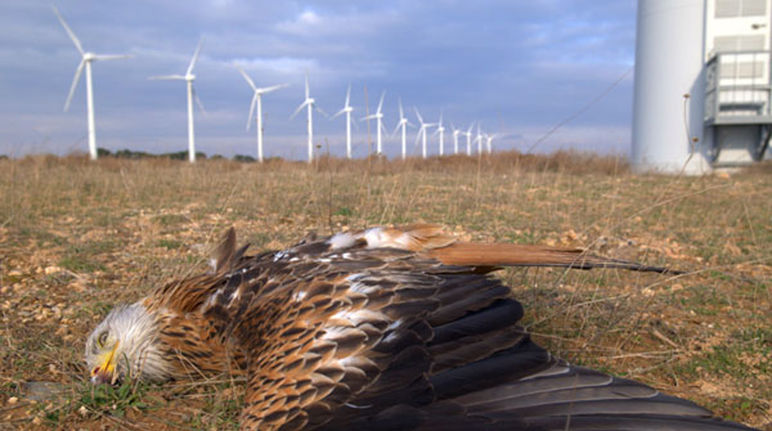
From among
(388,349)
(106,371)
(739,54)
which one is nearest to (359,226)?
(106,371)

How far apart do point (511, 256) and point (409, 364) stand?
100 centimetres

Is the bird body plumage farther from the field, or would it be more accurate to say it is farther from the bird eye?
the field

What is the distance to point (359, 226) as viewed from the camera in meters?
6.01

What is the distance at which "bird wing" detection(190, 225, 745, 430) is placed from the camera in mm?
1930

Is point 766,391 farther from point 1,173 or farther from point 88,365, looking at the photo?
point 1,173

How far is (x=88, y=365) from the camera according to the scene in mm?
2879

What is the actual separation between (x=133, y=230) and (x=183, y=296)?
175 inches

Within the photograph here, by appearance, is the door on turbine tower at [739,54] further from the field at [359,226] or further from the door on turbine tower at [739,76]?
the field at [359,226]

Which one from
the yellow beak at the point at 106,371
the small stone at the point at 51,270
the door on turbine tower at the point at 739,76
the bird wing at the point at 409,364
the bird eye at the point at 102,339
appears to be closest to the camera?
the bird wing at the point at 409,364

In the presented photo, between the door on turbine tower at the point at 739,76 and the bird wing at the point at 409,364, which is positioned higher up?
the door on turbine tower at the point at 739,76

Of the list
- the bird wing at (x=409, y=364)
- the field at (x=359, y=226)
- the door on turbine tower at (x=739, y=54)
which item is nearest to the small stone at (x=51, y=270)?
the field at (x=359, y=226)

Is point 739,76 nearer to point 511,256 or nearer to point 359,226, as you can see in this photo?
point 359,226

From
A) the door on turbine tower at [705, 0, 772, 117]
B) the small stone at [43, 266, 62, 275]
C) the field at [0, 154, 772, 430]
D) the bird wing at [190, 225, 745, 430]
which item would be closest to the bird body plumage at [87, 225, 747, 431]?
the bird wing at [190, 225, 745, 430]

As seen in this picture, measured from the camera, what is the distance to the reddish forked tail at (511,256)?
2791mm
